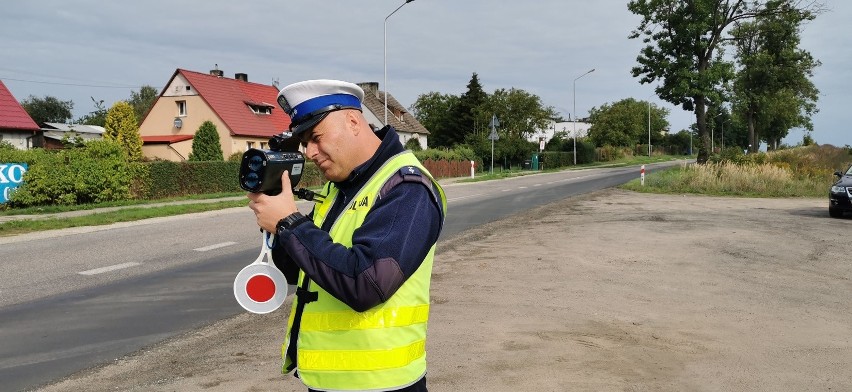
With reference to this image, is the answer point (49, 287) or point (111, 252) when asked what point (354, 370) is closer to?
point (49, 287)

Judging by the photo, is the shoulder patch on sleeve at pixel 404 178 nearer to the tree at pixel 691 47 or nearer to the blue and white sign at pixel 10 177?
the blue and white sign at pixel 10 177

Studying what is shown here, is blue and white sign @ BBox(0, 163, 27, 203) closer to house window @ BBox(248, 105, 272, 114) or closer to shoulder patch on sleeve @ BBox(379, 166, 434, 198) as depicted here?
shoulder patch on sleeve @ BBox(379, 166, 434, 198)

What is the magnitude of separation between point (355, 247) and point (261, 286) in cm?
54

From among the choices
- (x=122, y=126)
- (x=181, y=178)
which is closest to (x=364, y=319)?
(x=181, y=178)

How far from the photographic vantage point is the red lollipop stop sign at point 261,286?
2189mm

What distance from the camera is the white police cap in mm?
2039

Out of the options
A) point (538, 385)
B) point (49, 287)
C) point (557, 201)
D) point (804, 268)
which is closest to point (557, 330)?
point (538, 385)

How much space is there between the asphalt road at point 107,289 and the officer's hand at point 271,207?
3522mm

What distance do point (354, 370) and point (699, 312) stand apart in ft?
16.6

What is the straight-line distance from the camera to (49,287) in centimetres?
780

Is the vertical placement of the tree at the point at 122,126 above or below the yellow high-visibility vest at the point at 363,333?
above

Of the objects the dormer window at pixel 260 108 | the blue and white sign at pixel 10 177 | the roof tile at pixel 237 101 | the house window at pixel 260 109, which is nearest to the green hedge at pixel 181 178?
the blue and white sign at pixel 10 177

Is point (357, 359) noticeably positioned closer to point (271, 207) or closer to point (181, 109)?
point (271, 207)

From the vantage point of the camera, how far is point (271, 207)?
1.93 m
